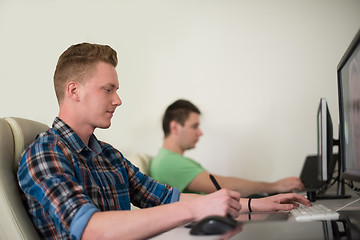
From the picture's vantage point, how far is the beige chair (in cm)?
97

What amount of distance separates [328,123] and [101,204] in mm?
980

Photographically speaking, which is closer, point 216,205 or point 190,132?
point 216,205

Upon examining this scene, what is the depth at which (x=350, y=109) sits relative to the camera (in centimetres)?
118

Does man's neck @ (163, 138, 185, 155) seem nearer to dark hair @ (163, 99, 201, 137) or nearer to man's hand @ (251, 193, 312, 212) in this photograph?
dark hair @ (163, 99, 201, 137)

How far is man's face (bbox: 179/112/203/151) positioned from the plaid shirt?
1276 millimetres

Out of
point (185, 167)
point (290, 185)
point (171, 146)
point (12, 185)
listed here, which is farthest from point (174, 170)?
point (12, 185)

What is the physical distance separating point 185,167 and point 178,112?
41 cm

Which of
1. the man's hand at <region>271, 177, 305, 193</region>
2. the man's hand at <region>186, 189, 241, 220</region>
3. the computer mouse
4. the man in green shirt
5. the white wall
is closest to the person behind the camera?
the computer mouse

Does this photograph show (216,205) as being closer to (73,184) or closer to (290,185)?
(73,184)

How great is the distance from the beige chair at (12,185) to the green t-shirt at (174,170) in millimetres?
1335

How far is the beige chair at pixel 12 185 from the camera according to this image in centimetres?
97

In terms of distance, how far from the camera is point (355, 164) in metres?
1.12

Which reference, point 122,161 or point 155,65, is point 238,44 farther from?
point 122,161

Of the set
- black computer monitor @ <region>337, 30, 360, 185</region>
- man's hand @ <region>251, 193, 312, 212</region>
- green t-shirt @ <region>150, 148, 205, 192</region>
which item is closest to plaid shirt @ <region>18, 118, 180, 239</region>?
man's hand @ <region>251, 193, 312, 212</region>
